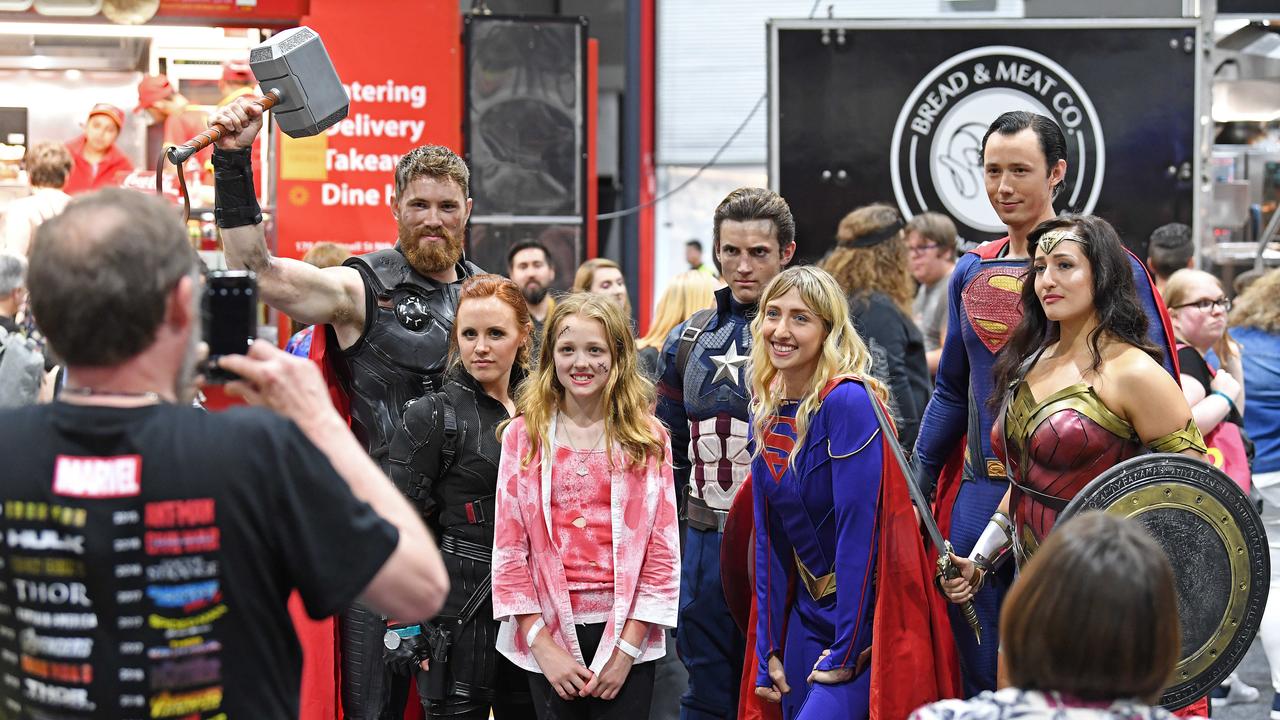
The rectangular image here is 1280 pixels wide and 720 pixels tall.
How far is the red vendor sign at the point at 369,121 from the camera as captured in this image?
6898 mm

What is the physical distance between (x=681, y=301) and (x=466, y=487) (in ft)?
5.72

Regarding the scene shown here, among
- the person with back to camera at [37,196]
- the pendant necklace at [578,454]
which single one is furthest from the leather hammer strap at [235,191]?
the person with back to camera at [37,196]

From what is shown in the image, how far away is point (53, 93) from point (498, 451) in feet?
16.6

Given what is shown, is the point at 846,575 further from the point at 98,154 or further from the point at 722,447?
the point at 98,154

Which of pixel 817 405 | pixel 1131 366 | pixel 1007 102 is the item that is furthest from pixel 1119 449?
pixel 1007 102

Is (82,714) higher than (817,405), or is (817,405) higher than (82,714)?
(817,405)

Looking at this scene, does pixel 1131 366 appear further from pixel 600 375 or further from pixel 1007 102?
pixel 1007 102

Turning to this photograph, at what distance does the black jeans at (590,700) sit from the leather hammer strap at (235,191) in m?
1.23

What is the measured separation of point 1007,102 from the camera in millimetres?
5422

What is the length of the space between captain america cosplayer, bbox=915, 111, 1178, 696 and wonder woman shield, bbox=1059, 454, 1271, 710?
0.67m

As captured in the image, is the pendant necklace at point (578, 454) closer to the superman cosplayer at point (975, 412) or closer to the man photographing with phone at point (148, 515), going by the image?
the superman cosplayer at point (975, 412)

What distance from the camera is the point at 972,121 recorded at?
5.38 metres

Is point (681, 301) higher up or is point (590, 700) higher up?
point (681, 301)

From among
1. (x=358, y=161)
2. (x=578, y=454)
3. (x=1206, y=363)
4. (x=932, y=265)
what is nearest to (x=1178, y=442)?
(x=578, y=454)
